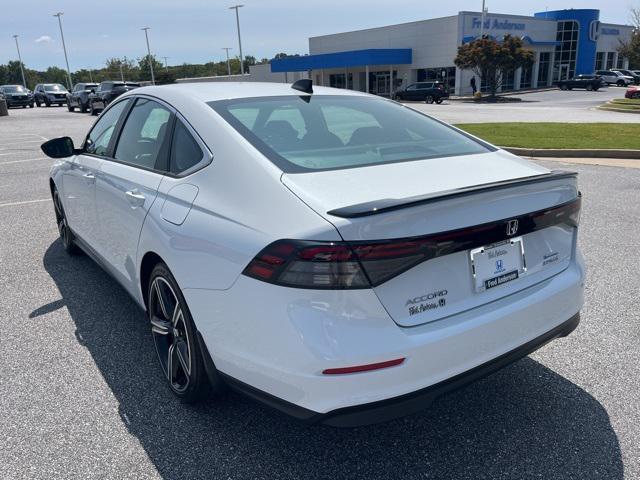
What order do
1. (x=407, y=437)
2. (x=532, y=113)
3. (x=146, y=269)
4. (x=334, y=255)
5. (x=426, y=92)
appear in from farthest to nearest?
(x=426, y=92)
(x=532, y=113)
(x=146, y=269)
(x=407, y=437)
(x=334, y=255)

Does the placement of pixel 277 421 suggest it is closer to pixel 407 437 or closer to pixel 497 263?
pixel 407 437

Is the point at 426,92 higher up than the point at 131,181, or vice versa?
the point at 131,181

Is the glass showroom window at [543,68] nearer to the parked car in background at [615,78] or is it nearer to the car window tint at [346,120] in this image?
the parked car in background at [615,78]

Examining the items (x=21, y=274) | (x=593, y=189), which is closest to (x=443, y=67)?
(x=593, y=189)

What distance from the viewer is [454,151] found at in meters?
2.99

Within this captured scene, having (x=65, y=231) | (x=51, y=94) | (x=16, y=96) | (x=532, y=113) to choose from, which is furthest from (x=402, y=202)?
(x=16, y=96)

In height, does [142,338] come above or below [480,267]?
below

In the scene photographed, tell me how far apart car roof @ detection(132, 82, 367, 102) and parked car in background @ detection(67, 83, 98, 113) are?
33858 mm

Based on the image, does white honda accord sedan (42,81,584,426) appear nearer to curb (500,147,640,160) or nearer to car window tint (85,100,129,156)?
car window tint (85,100,129,156)

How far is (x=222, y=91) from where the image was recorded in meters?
3.24

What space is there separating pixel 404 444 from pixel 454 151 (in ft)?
5.12

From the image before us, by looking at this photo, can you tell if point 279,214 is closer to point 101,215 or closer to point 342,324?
point 342,324

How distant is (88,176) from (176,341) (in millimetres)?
1793

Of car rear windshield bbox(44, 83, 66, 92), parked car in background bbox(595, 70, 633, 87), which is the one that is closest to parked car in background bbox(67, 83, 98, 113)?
car rear windshield bbox(44, 83, 66, 92)
